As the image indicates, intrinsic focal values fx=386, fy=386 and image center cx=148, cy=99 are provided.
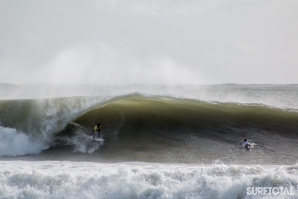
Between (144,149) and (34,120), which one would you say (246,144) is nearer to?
(144,149)

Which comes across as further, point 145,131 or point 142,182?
point 145,131

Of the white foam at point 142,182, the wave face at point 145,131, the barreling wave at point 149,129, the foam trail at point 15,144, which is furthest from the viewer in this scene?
the foam trail at point 15,144

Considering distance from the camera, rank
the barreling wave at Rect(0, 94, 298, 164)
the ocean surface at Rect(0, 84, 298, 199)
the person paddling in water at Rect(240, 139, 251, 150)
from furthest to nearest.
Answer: the person paddling in water at Rect(240, 139, 251, 150) < the barreling wave at Rect(0, 94, 298, 164) < the ocean surface at Rect(0, 84, 298, 199)

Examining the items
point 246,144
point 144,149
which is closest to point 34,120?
point 144,149

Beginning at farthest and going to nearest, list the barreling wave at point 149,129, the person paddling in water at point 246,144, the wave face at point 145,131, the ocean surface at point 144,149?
the person paddling in water at point 246,144 → the barreling wave at point 149,129 → the wave face at point 145,131 → the ocean surface at point 144,149

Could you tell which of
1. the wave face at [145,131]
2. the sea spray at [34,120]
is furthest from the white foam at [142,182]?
the sea spray at [34,120]

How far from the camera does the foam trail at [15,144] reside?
50.7 ft

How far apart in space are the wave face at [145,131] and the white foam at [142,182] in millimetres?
2674

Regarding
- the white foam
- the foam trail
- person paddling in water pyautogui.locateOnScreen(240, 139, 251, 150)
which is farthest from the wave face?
the white foam

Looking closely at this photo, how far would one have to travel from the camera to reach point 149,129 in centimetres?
1800

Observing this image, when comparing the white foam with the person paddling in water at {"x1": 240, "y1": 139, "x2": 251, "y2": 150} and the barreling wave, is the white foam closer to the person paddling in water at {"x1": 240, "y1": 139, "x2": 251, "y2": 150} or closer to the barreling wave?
the barreling wave

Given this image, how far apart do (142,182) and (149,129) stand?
24.4 ft

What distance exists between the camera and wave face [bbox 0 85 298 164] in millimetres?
14719

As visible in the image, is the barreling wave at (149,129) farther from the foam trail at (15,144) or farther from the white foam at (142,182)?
the white foam at (142,182)
